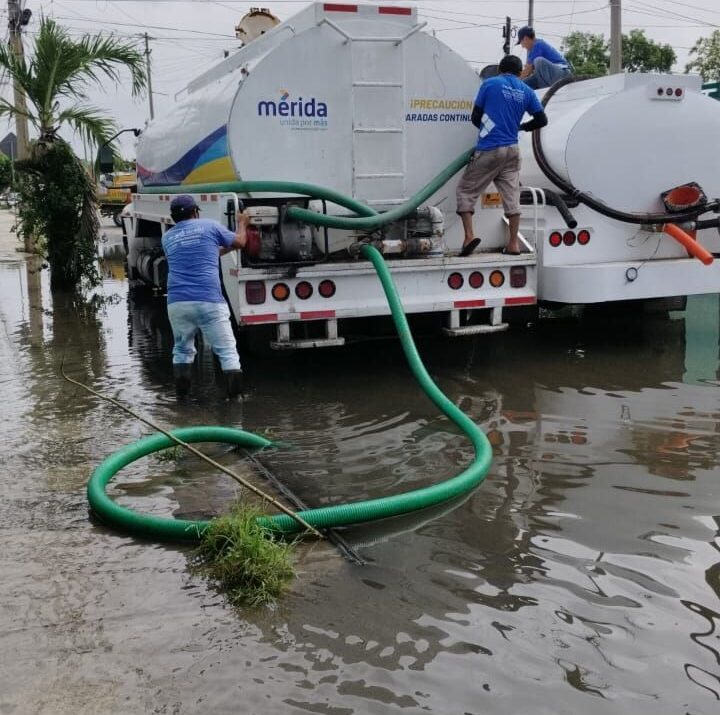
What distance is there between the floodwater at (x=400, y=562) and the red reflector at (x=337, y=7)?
2.88m

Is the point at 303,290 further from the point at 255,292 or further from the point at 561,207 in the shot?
the point at 561,207

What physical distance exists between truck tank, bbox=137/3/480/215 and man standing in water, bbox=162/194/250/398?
523 millimetres

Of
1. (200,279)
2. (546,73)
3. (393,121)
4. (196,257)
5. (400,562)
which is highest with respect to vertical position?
(546,73)

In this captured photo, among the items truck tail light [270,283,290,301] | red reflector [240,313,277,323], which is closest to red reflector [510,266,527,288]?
truck tail light [270,283,290,301]

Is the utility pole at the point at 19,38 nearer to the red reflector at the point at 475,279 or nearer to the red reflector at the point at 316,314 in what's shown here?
the red reflector at the point at 316,314

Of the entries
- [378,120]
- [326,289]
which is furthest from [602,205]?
[326,289]

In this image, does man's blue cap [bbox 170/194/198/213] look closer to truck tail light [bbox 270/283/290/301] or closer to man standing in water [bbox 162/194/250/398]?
man standing in water [bbox 162/194/250/398]

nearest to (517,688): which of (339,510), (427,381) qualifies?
(339,510)

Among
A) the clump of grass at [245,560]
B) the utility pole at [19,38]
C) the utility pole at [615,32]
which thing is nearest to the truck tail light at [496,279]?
the clump of grass at [245,560]

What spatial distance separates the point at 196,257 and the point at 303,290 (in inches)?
33.1

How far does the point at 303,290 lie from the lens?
660 cm

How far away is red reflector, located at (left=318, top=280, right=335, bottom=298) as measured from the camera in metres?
6.65

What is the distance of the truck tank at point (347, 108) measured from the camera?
21.3 ft

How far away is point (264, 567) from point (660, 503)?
81.6 inches
